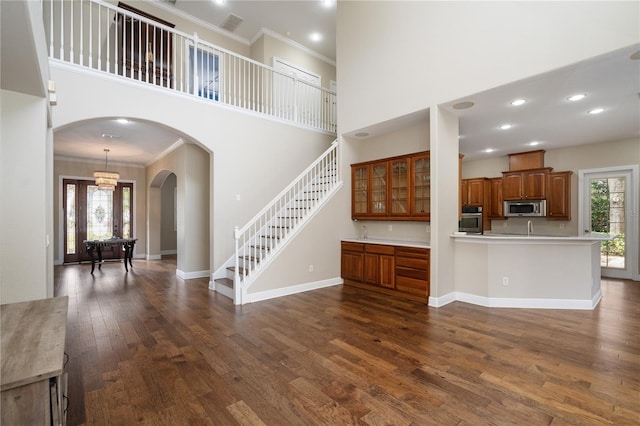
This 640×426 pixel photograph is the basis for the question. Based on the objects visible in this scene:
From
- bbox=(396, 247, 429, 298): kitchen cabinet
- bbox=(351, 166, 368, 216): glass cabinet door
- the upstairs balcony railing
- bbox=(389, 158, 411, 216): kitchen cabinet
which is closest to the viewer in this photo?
bbox=(396, 247, 429, 298): kitchen cabinet

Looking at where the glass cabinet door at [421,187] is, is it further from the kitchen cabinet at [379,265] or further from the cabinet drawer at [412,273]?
the cabinet drawer at [412,273]

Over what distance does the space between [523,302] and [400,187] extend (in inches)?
98.2

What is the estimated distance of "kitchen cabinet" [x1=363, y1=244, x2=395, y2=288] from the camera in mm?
4914

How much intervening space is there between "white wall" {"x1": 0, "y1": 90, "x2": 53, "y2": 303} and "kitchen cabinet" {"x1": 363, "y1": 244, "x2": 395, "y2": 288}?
4243mm

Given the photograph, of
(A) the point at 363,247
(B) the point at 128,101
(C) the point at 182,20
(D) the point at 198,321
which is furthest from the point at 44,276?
(C) the point at 182,20

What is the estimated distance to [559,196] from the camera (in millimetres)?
6570

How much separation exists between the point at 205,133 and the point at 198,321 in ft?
10.5

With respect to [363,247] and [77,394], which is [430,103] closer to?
[363,247]

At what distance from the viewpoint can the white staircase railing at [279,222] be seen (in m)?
4.59

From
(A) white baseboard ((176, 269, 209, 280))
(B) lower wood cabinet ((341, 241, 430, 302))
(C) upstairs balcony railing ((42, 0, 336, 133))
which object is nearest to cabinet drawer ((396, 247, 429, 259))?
(B) lower wood cabinet ((341, 241, 430, 302))

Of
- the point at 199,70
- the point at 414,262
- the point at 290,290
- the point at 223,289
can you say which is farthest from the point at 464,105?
the point at 199,70

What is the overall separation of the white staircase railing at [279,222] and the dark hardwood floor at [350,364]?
602 millimetres

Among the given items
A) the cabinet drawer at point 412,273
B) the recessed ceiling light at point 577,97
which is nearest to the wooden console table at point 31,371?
→ the cabinet drawer at point 412,273

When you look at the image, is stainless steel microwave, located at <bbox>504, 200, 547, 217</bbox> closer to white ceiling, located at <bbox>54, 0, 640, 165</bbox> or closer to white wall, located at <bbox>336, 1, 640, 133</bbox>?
white ceiling, located at <bbox>54, 0, 640, 165</bbox>
